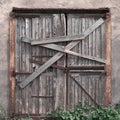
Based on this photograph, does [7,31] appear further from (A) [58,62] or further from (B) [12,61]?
(A) [58,62]

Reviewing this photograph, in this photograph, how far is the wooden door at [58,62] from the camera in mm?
8703

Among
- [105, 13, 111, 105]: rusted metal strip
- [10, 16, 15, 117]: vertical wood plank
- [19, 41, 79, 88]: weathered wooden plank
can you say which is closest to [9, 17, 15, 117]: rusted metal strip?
[10, 16, 15, 117]: vertical wood plank

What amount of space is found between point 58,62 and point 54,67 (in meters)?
0.15

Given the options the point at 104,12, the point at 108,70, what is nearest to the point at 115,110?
the point at 108,70

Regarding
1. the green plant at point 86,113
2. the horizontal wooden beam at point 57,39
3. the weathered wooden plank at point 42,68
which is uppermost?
the horizontal wooden beam at point 57,39

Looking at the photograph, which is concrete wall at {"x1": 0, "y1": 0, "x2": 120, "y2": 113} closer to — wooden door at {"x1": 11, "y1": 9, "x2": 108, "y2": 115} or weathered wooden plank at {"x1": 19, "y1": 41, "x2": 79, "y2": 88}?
wooden door at {"x1": 11, "y1": 9, "x2": 108, "y2": 115}

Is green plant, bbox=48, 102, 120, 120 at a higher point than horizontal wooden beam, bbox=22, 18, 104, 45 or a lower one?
lower

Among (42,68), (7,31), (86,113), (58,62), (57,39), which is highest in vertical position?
(7,31)

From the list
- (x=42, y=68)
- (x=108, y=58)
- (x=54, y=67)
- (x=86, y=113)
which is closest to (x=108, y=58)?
(x=108, y=58)

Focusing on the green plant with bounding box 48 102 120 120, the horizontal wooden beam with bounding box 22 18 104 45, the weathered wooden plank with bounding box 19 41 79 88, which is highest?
the horizontal wooden beam with bounding box 22 18 104 45

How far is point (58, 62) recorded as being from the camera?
8742 millimetres

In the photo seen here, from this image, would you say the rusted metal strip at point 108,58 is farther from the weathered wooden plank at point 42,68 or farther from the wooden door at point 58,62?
the weathered wooden plank at point 42,68

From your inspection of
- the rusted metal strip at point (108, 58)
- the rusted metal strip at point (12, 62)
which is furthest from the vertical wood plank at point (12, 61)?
the rusted metal strip at point (108, 58)

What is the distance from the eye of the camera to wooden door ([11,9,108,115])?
28.6 feet
